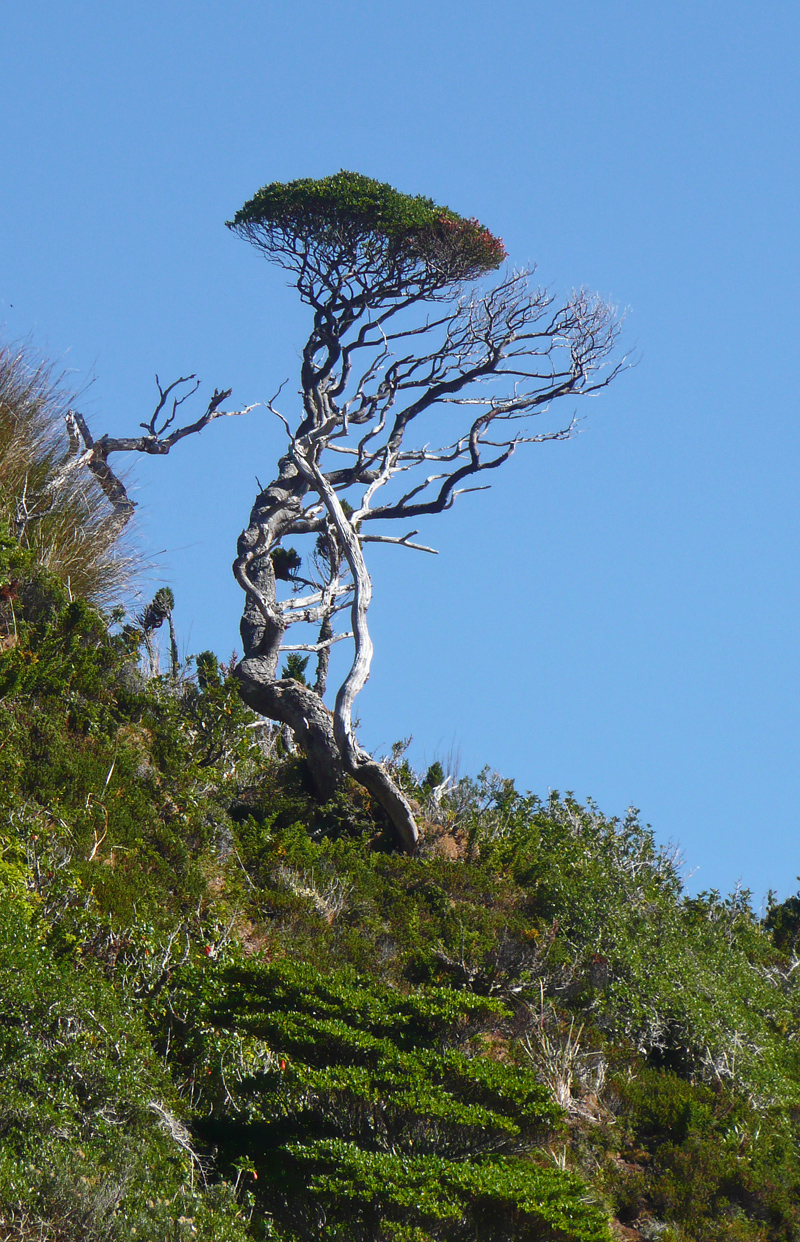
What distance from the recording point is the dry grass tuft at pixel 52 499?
11.5 meters

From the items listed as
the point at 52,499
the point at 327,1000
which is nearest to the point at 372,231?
the point at 52,499

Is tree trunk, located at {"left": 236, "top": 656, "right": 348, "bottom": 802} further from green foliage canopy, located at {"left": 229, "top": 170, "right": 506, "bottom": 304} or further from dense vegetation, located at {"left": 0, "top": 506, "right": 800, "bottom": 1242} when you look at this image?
green foliage canopy, located at {"left": 229, "top": 170, "right": 506, "bottom": 304}

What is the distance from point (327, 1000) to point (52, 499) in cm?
764

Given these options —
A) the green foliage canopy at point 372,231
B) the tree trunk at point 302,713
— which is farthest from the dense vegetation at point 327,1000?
the green foliage canopy at point 372,231

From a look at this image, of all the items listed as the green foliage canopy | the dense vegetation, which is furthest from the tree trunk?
the green foliage canopy

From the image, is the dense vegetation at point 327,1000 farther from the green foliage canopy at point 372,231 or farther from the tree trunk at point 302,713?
the green foliage canopy at point 372,231

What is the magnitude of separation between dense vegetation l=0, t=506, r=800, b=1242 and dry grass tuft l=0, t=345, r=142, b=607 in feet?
2.72

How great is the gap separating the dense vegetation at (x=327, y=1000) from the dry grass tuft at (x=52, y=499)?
0.83 m

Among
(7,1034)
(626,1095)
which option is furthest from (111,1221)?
(626,1095)

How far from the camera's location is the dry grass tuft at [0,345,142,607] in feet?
37.8

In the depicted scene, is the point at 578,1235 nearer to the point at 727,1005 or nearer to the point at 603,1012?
the point at 603,1012

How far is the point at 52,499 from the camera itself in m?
12.1

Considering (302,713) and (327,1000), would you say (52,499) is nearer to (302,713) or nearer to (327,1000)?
(302,713)

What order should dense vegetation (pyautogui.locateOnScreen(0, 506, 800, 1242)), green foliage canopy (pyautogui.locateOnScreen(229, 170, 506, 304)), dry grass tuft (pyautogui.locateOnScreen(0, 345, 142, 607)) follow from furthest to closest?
1. green foliage canopy (pyautogui.locateOnScreen(229, 170, 506, 304))
2. dry grass tuft (pyautogui.locateOnScreen(0, 345, 142, 607))
3. dense vegetation (pyautogui.locateOnScreen(0, 506, 800, 1242))
